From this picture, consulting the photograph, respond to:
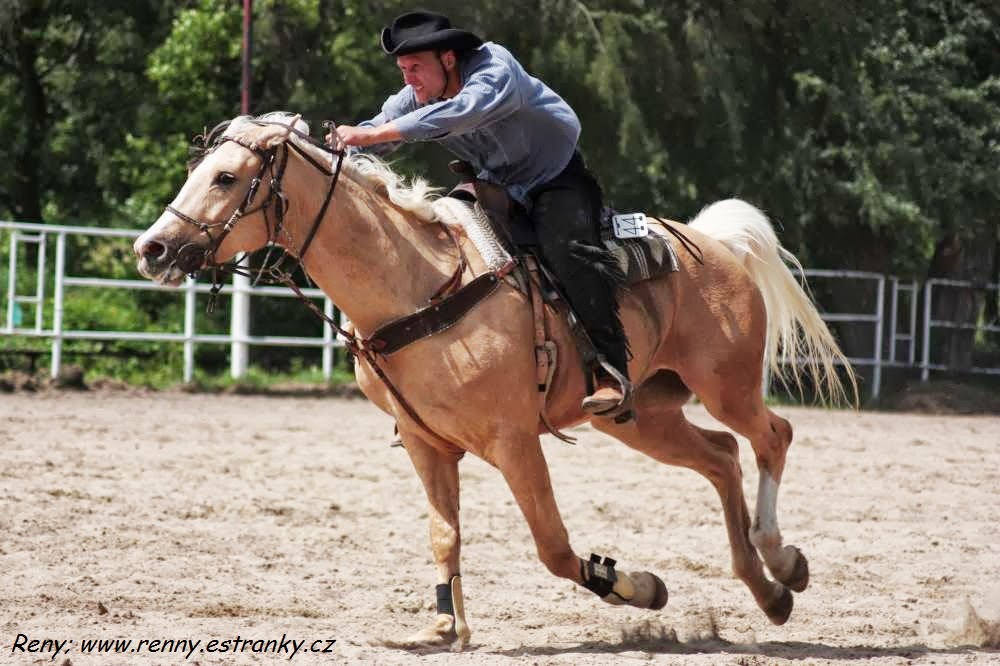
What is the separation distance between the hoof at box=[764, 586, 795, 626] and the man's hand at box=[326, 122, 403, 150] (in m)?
2.50

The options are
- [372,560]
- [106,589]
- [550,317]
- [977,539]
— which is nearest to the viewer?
[550,317]

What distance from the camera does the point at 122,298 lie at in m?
16.6

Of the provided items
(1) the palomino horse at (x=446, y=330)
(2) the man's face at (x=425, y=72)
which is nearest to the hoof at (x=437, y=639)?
(1) the palomino horse at (x=446, y=330)

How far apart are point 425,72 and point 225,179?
909 mm

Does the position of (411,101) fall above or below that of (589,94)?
below

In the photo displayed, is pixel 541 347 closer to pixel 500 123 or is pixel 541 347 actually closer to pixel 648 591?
pixel 500 123

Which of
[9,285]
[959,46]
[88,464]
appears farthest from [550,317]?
[959,46]

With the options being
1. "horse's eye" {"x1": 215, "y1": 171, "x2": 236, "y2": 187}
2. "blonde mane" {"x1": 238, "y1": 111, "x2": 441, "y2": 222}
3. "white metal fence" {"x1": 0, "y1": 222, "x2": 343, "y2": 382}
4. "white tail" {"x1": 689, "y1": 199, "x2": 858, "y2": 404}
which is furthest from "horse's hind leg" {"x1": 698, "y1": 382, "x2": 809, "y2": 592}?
"white metal fence" {"x1": 0, "y1": 222, "x2": 343, "y2": 382}

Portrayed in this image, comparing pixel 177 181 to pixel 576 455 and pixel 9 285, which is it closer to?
pixel 9 285

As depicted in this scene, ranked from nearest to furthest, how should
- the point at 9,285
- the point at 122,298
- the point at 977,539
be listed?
the point at 977,539, the point at 9,285, the point at 122,298

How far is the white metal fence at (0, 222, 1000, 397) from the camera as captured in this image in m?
14.1

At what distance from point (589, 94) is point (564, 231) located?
11.8 metres

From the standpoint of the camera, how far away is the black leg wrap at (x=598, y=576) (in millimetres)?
5328

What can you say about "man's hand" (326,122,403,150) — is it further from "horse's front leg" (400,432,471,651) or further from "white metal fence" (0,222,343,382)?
"white metal fence" (0,222,343,382)
